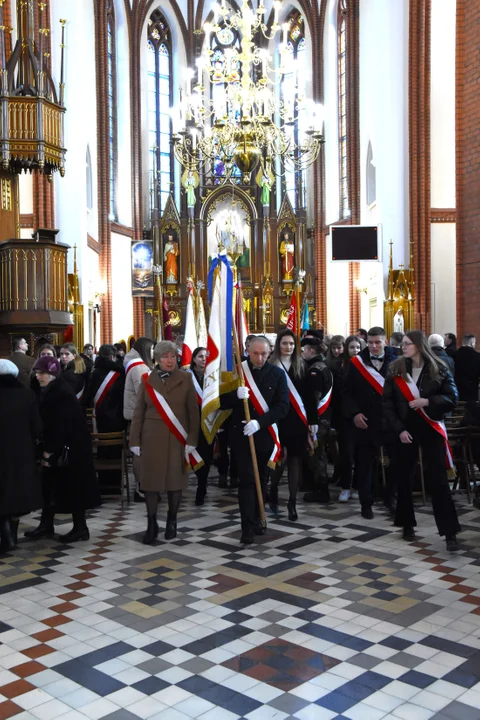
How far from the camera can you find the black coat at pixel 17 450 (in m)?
5.71

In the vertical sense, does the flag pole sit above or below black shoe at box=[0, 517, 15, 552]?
above

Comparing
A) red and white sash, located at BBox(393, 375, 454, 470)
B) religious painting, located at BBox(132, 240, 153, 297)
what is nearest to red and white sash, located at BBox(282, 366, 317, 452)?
red and white sash, located at BBox(393, 375, 454, 470)

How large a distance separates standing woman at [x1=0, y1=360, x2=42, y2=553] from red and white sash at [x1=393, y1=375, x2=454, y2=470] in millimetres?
2940

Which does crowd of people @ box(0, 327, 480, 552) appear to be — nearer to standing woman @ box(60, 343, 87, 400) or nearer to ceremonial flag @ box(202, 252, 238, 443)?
ceremonial flag @ box(202, 252, 238, 443)

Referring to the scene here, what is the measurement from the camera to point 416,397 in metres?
5.84

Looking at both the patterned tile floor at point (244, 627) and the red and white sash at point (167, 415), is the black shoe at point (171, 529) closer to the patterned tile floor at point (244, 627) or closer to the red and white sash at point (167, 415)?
the patterned tile floor at point (244, 627)

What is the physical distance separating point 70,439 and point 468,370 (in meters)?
5.14

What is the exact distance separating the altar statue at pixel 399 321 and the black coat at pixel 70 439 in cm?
1181

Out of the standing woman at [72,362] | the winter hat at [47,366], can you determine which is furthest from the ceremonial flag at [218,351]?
the standing woman at [72,362]

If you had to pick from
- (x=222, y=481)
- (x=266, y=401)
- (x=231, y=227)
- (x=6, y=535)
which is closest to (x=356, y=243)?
(x=231, y=227)

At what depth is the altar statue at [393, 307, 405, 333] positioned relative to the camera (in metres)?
16.8

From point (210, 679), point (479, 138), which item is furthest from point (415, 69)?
point (210, 679)

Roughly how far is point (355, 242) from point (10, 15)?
29.1 ft

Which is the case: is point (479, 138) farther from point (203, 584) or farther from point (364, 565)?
point (203, 584)
